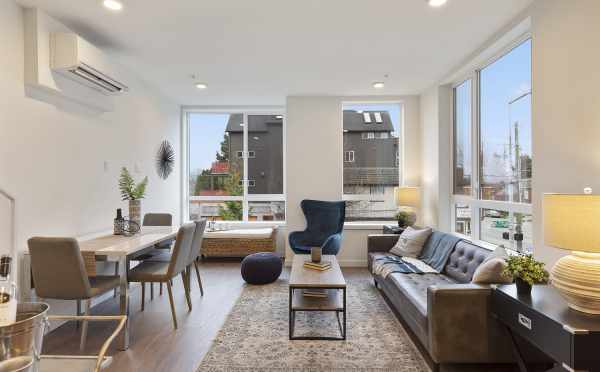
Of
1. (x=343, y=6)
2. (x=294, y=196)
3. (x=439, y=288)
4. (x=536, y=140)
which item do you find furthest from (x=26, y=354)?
(x=294, y=196)

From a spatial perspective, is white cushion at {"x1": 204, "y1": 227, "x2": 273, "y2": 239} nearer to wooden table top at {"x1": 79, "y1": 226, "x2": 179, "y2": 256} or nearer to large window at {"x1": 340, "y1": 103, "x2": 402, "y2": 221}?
large window at {"x1": 340, "y1": 103, "x2": 402, "y2": 221}

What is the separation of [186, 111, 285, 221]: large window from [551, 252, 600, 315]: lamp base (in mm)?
4928

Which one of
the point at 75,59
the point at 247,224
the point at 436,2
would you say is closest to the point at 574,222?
the point at 436,2

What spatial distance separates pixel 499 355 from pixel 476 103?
2.86m

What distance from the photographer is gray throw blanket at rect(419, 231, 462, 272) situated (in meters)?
3.71

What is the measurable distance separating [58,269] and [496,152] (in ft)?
13.5

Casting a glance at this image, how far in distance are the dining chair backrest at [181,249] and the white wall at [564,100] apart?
289 centimetres

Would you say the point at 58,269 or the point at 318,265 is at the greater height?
the point at 58,269

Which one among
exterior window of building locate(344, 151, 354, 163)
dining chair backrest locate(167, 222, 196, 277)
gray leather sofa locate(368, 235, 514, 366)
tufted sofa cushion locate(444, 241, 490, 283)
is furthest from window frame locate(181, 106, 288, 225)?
gray leather sofa locate(368, 235, 514, 366)

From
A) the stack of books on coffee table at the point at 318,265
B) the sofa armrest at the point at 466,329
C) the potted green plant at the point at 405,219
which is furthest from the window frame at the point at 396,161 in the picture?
the sofa armrest at the point at 466,329

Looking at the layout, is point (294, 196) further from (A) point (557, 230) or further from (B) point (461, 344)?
(A) point (557, 230)

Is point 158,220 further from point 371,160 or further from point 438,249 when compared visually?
point 371,160

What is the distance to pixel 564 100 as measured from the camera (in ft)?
7.90

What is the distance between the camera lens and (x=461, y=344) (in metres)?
2.29
